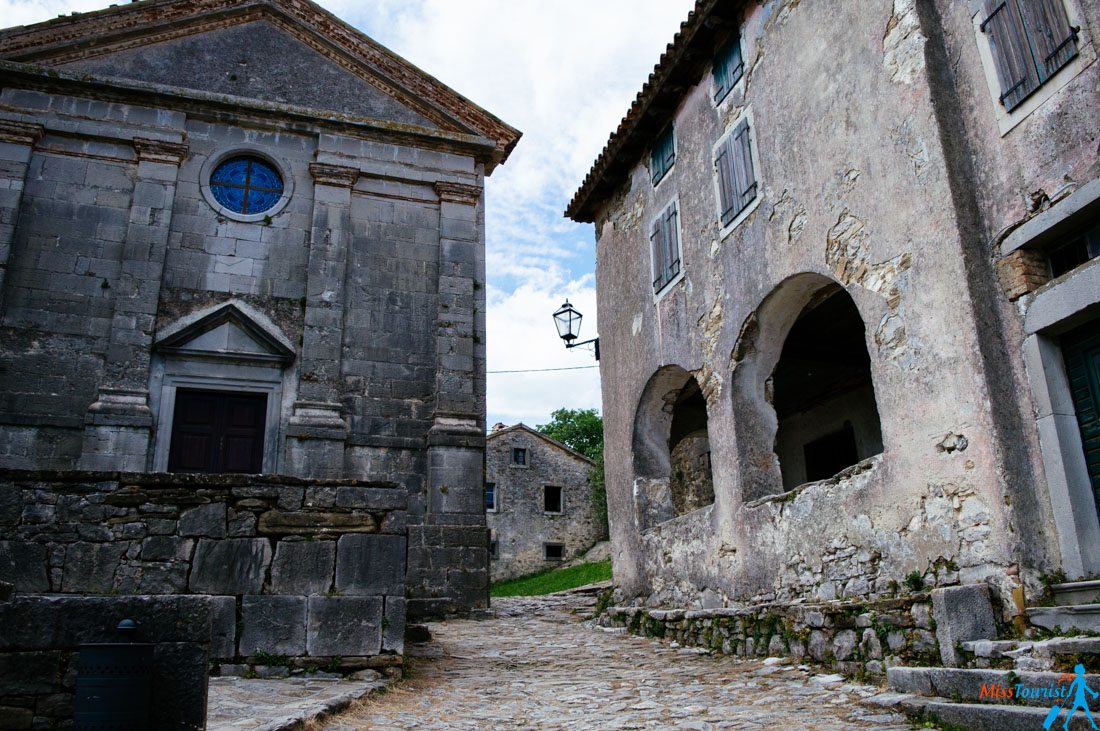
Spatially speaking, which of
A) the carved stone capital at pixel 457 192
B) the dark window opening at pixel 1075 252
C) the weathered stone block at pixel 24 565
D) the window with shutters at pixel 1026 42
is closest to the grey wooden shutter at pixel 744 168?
the window with shutters at pixel 1026 42

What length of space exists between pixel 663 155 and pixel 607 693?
7.40 metres

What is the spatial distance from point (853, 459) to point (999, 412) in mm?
6327

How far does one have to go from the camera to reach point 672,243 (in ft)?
34.2

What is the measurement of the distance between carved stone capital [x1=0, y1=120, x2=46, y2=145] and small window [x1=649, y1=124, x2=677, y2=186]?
8.73 metres

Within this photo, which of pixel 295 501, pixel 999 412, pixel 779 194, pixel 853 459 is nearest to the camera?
pixel 999 412

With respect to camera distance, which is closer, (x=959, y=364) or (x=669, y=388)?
(x=959, y=364)

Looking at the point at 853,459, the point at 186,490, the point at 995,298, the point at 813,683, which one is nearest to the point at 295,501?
the point at 186,490

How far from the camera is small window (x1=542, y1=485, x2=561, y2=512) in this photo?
30328mm

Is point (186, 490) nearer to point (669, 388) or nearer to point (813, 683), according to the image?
point (813, 683)

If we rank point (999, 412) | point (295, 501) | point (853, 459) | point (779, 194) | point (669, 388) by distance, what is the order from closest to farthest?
point (999, 412)
point (295, 501)
point (779, 194)
point (669, 388)
point (853, 459)

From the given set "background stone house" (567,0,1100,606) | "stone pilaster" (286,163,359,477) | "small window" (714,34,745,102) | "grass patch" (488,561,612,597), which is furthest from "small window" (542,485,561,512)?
"small window" (714,34,745,102)

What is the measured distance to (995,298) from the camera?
5883mm

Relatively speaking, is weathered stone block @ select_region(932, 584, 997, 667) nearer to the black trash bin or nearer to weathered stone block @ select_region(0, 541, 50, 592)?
the black trash bin

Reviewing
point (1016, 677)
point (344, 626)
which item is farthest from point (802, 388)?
point (344, 626)
